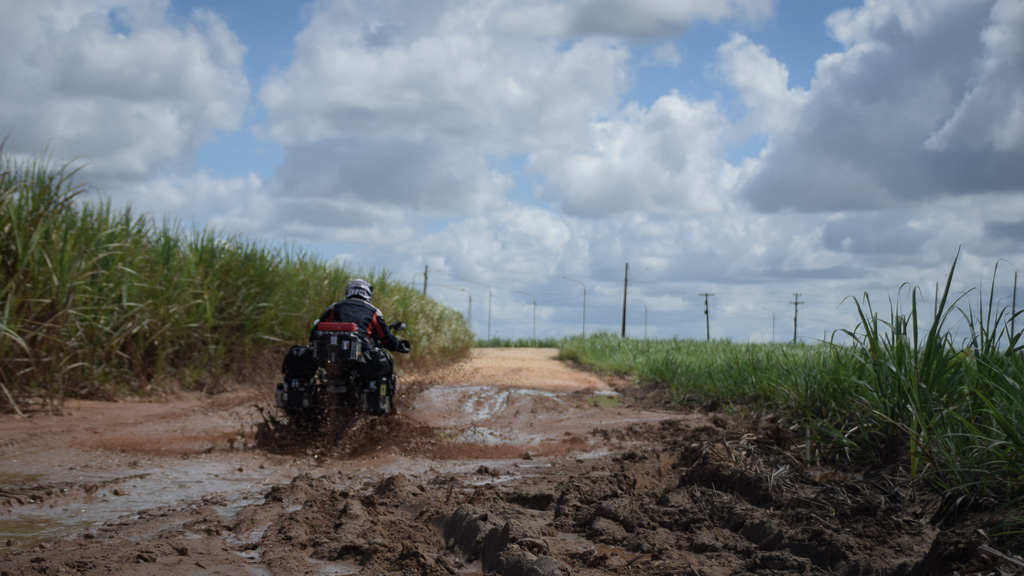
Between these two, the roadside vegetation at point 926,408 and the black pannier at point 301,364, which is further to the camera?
the black pannier at point 301,364

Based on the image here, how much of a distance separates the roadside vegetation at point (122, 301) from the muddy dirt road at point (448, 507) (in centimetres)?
122

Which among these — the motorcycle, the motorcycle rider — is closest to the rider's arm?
the motorcycle rider

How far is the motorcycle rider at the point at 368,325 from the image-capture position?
9008 millimetres

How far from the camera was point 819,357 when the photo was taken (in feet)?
28.4

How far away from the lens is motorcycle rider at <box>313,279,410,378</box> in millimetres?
9008

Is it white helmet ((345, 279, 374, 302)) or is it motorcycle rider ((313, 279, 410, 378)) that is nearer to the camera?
motorcycle rider ((313, 279, 410, 378))

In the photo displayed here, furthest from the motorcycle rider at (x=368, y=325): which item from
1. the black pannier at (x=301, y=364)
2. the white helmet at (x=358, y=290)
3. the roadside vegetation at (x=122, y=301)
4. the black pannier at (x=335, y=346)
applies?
the roadside vegetation at (x=122, y=301)

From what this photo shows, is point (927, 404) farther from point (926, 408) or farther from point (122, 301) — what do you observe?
point (122, 301)

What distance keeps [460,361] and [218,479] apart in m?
15.4

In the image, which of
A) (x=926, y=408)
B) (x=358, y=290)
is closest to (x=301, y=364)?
(x=358, y=290)

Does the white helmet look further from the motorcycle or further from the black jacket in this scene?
the motorcycle

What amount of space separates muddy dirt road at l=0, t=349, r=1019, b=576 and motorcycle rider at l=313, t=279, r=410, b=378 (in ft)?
2.61

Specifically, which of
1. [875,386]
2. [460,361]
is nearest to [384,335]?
[875,386]

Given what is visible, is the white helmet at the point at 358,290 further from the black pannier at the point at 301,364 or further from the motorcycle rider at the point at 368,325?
the black pannier at the point at 301,364
